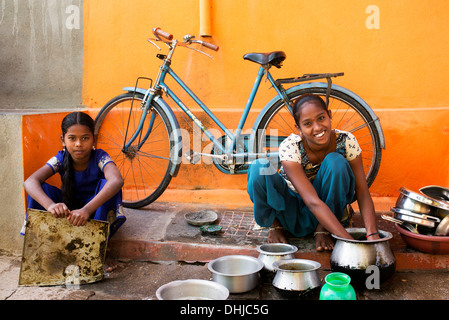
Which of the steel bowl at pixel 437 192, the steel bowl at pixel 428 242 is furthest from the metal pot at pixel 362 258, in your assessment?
the steel bowl at pixel 437 192

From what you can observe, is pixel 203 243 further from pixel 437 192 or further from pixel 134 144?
pixel 437 192

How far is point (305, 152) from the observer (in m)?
2.59

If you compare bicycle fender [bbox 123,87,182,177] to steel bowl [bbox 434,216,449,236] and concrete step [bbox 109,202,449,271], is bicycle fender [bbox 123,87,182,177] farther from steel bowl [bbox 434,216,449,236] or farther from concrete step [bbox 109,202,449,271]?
steel bowl [bbox 434,216,449,236]

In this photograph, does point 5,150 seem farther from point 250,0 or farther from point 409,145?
point 409,145

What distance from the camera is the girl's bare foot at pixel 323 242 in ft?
8.24

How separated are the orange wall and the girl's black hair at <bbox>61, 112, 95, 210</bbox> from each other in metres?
0.70

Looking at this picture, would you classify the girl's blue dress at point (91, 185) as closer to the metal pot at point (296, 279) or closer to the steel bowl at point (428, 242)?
the metal pot at point (296, 279)

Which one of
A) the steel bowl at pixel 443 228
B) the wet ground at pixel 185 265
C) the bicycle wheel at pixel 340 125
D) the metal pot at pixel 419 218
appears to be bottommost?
the wet ground at pixel 185 265

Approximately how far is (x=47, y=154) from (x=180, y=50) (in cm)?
138

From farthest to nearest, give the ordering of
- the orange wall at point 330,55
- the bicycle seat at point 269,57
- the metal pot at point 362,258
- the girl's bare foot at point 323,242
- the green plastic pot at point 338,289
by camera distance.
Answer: the orange wall at point 330,55 → the bicycle seat at point 269,57 → the girl's bare foot at point 323,242 → the metal pot at point 362,258 → the green plastic pot at point 338,289

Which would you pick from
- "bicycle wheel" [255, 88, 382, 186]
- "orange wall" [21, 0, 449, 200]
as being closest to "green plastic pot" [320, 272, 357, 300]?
"bicycle wheel" [255, 88, 382, 186]

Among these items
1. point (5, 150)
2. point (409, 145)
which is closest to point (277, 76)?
point (409, 145)

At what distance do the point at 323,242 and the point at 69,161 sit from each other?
1.65m

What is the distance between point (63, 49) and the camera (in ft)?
12.6
